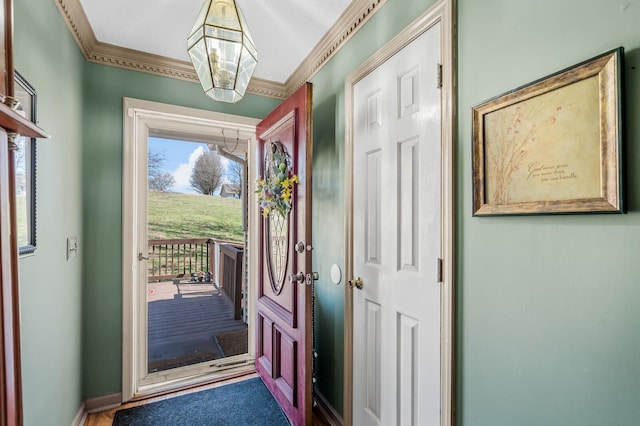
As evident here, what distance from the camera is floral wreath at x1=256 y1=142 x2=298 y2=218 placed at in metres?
1.95

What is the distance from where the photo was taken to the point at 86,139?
203cm

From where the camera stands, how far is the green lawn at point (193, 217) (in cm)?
471

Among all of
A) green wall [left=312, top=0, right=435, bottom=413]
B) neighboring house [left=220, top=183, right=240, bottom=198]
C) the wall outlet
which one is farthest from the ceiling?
neighboring house [left=220, top=183, right=240, bottom=198]

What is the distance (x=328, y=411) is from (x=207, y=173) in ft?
12.7

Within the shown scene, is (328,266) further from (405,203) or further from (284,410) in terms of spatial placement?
(284,410)

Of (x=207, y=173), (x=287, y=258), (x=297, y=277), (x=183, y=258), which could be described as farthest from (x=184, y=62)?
(x=183, y=258)

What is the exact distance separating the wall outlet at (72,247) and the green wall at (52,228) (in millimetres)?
38

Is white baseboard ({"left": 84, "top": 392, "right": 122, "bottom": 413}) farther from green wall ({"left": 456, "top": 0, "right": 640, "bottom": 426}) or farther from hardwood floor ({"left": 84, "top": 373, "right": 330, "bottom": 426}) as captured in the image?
green wall ({"left": 456, "top": 0, "right": 640, "bottom": 426})

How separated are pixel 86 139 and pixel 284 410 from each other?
224 cm

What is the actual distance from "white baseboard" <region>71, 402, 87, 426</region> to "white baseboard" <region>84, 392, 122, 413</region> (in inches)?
1.4

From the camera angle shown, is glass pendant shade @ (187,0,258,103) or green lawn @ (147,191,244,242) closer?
glass pendant shade @ (187,0,258,103)

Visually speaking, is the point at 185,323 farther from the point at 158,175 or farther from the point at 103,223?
the point at 158,175

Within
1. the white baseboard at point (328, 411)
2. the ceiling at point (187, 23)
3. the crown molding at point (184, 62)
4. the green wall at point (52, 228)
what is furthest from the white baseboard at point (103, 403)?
the ceiling at point (187, 23)

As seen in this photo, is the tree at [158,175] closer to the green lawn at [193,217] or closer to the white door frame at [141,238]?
the green lawn at [193,217]
